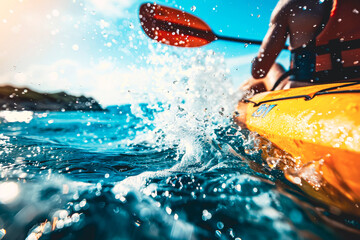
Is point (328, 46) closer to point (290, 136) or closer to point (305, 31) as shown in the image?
point (305, 31)

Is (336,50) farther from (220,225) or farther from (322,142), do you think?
(220,225)

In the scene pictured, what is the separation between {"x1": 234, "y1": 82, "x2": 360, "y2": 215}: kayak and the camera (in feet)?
2.62

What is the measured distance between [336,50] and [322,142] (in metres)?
1.24

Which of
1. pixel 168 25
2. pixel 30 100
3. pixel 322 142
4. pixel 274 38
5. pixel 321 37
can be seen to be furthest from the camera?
pixel 30 100

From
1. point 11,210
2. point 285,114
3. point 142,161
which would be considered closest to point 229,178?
point 285,114

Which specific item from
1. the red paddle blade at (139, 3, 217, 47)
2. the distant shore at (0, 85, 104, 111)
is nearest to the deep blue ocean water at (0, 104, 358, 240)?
the red paddle blade at (139, 3, 217, 47)

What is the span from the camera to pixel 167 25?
9.32ft

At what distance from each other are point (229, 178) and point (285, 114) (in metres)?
0.66

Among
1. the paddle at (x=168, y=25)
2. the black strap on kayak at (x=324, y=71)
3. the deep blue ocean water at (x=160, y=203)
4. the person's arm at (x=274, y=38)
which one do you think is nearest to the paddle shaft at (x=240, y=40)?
the paddle at (x=168, y=25)

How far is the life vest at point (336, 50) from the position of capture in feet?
5.02

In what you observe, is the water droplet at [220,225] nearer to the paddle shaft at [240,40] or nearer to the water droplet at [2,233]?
the water droplet at [2,233]

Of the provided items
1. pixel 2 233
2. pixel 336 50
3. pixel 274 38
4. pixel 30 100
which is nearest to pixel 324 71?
pixel 336 50

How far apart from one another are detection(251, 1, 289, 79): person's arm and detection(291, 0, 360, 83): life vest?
355 mm

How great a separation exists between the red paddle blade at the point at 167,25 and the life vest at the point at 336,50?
181 cm
